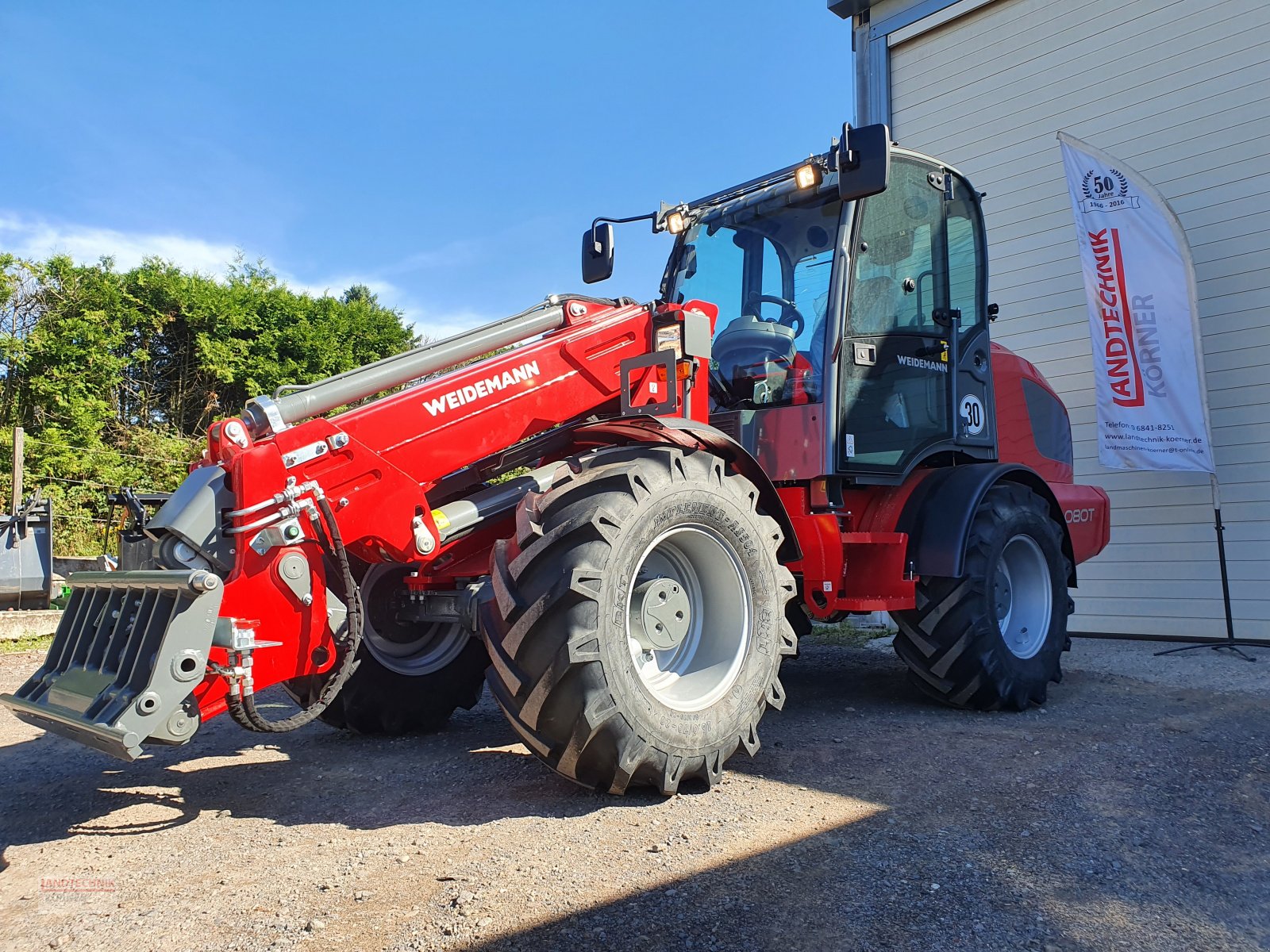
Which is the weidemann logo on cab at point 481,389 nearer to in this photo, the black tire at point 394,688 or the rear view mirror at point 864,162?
the black tire at point 394,688

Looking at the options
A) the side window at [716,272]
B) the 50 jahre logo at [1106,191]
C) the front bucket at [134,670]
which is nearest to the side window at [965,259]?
the side window at [716,272]

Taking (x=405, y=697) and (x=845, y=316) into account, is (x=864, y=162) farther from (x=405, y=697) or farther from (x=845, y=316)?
(x=405, y=697)

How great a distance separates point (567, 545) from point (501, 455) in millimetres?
1101

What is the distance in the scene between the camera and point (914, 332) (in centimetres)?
533

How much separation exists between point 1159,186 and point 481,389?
23.8 ft

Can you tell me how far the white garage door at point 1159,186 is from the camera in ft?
25.5

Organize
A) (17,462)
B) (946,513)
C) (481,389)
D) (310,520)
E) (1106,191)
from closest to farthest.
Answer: (310,520) → (481,389) → (946,513) → (1106,191) → (17,462)

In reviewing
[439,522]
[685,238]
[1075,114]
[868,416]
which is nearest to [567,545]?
[439,522]

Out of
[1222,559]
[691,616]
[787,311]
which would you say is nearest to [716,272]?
[787,311]

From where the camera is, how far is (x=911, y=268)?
538 cm

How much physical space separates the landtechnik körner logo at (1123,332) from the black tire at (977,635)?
2.88 metres

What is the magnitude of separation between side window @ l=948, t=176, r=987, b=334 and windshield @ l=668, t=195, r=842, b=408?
1.01 m

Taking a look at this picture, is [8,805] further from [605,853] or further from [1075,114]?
[1075,114]

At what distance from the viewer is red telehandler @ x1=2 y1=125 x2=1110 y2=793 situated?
10.5 ft
